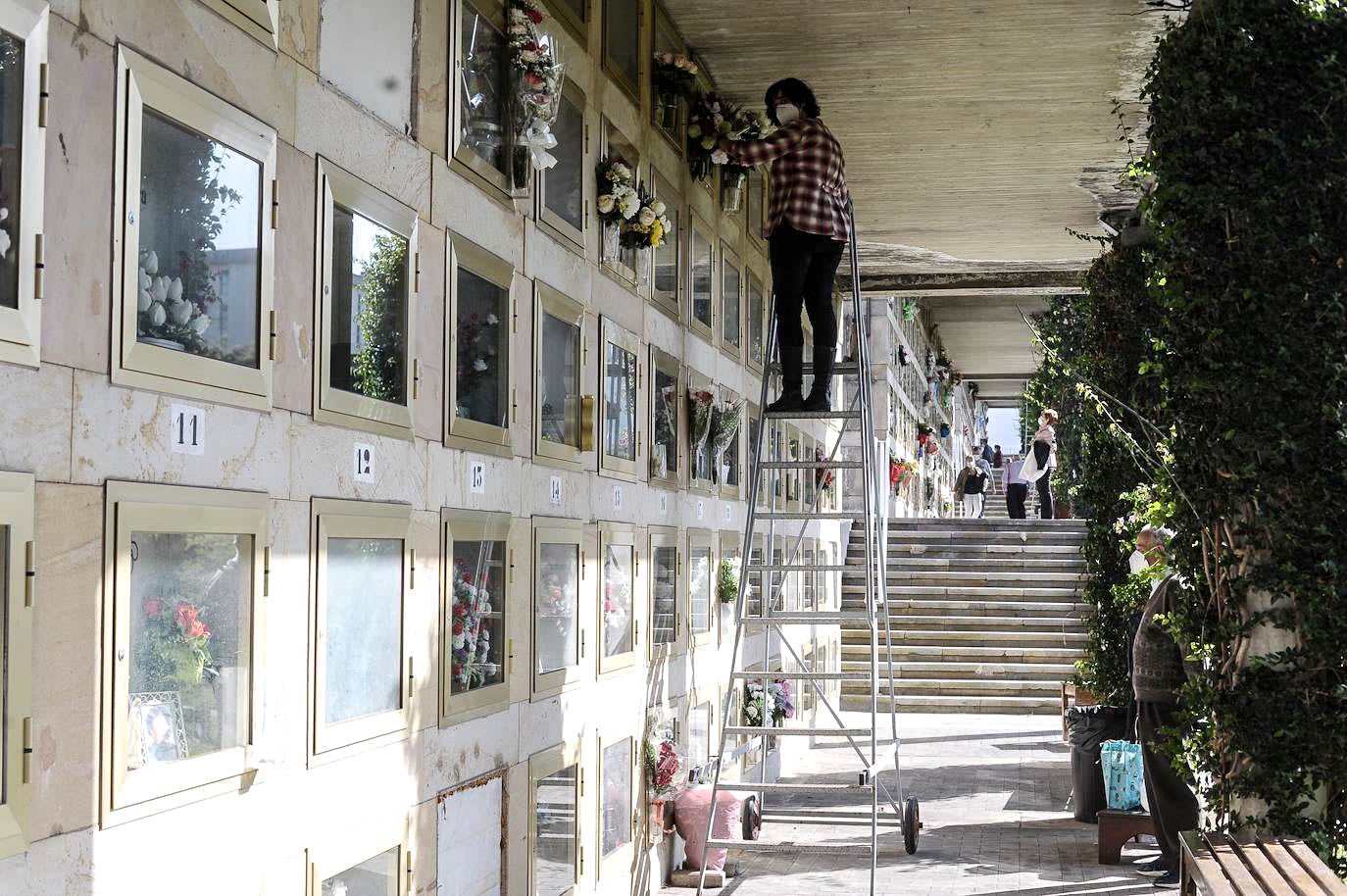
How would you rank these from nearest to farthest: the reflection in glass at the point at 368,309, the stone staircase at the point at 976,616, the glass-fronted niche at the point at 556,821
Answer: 1. the reflection in glass at the point at 368,309
2. the glass-fronted niche at the point at 556,821
3. the stone staircase at the point at 976,616

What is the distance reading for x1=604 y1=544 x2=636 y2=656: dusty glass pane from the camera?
4845 millimetres

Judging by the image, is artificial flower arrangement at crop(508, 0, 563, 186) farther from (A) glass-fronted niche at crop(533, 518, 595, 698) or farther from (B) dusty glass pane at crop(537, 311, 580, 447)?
(A) glass-fronted niche at crop(533, 518, 595, 698)

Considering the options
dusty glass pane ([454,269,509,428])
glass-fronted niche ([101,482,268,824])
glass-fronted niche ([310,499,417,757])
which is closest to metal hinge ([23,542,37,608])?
glass-fronted niche ([101,482,268,824])

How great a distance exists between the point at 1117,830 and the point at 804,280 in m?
2.73

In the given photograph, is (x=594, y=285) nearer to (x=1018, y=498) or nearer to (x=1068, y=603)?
(x=1068, y=603)

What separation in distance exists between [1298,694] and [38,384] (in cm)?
308

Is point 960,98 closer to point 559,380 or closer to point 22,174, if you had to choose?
point 559,380

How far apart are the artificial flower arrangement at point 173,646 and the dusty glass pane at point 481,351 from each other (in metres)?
1.25

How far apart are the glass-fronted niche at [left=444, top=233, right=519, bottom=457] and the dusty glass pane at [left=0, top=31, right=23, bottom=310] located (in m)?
1.56

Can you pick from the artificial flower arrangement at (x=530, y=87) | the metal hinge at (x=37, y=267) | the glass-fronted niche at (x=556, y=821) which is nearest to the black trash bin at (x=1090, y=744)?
the glass-fronted niche at (x=556, y=821)

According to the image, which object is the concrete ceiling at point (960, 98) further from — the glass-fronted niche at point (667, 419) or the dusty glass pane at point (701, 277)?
the glass-fronted niche at point (667, 419)

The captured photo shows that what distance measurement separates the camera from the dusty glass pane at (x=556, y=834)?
412 cm

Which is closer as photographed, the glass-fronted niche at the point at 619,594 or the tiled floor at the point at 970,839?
the glass-fronted niche at the point at 619,594

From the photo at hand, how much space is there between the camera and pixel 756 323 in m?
7.93
